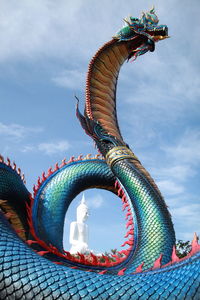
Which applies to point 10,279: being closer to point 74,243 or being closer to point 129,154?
point 129,154

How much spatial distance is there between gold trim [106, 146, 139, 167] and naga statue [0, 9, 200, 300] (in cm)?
2

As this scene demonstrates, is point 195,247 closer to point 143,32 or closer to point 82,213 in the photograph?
point 143,32

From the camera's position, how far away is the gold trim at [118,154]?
6021mm

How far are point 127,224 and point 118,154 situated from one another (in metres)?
1.22

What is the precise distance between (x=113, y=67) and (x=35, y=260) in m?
5.55

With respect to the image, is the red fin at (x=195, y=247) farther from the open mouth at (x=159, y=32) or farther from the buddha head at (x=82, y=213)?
the buddha head at (x=82, y=213)

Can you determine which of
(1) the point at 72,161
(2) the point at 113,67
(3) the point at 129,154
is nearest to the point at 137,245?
(3) the point at 129,154

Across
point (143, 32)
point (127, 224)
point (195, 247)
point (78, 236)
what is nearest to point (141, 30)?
point (143, 32)

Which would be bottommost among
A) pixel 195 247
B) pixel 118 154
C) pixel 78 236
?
pixel 195 247

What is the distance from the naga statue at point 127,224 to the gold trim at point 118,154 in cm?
2

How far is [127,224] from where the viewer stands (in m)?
5.65

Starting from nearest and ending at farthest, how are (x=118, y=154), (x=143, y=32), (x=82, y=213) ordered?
(x=118, y=154)
(x=143, y=32)
(x=82, y=213)

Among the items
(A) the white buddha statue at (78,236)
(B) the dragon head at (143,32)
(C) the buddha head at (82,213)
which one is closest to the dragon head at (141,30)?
(B) the dragon head at (143,32)

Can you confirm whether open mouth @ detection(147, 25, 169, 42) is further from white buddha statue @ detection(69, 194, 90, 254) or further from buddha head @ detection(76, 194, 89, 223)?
buddha head @ detection(76, 194, 89, 223)
